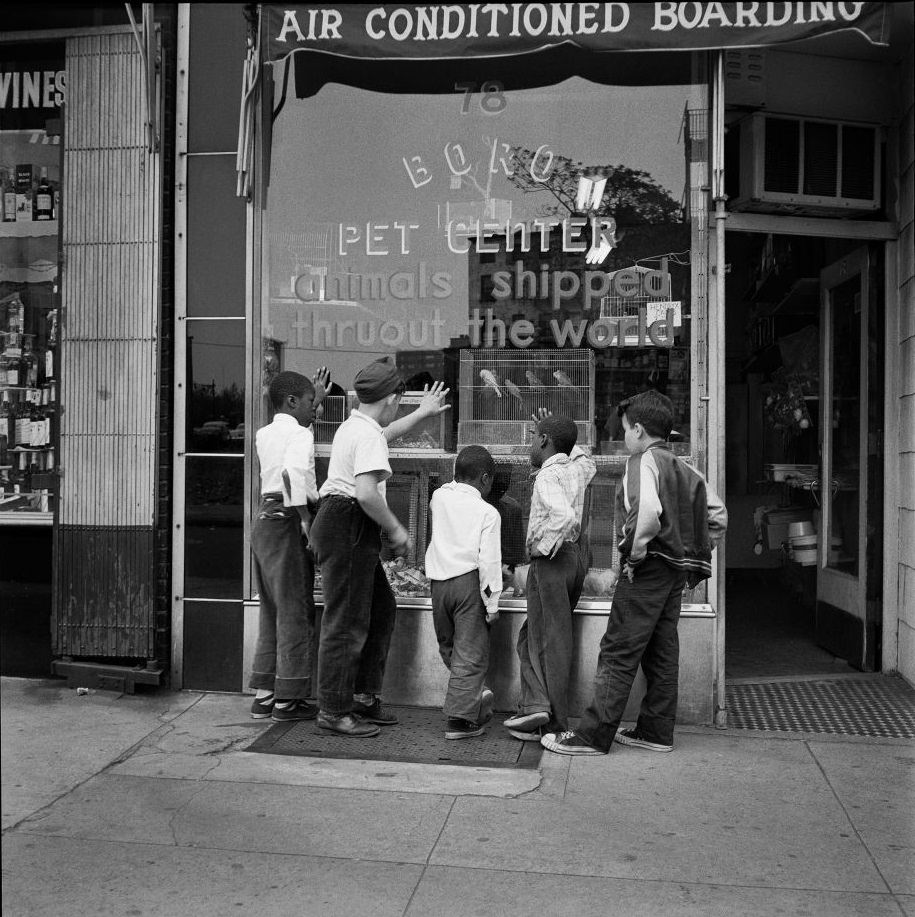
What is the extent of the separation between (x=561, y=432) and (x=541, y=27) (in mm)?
2211

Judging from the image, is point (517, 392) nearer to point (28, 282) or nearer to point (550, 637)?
point (550, 637)

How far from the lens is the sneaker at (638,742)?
555 cm

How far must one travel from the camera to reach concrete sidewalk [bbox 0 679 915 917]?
3822 millimetres

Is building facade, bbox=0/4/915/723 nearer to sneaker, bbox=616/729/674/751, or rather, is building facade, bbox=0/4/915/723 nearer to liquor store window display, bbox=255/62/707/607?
liquor store window display, bbox=255/62/707/607

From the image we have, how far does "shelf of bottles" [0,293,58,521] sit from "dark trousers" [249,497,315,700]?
63.9 inches

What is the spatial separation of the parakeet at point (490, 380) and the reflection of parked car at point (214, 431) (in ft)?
4.97

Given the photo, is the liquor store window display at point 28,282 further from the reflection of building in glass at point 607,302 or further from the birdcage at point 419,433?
the reflection of building in glass at point 607,302

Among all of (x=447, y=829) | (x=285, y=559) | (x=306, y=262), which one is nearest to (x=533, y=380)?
(x=306, y=262)

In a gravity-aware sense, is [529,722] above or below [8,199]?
below


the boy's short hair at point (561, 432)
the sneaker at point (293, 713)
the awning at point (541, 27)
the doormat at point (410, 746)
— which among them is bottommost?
the doormat at point (410, 746)

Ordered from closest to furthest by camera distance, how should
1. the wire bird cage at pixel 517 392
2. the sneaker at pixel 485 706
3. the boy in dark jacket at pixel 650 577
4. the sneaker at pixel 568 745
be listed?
the boy in dark jacket at pixel 650 577, the sneaker at pixel 568 745, the sneaker at pixel 485 706, the wire bird cage at pixel 517 392

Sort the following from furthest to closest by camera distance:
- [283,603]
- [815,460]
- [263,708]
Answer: [815,460] < [263,708] < [283,603]

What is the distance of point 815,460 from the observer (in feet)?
Result: 28.7

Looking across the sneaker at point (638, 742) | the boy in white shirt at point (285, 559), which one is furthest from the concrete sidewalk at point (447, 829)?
the boy in white shirt at point (285, 559)
